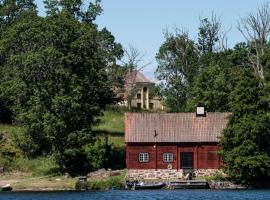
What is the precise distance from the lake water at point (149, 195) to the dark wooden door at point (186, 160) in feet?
28.9

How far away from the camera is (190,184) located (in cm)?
7394

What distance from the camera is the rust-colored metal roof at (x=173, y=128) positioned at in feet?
260

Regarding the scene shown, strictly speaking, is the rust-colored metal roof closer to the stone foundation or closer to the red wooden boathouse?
the red wooden boathouse

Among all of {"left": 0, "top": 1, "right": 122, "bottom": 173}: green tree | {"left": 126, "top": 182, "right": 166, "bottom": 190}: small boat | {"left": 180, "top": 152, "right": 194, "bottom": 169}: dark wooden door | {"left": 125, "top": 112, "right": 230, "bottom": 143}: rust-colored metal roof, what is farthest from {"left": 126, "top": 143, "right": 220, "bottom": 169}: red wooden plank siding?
{"left": 126, "top": 182, "right": 166, "bottom": 190}: small boat

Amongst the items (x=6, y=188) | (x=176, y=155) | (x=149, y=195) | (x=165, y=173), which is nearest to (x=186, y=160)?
(x=176, y=155)

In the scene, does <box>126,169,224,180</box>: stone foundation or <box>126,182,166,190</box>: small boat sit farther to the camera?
<box>126,169,224,180</box>: stone foundation

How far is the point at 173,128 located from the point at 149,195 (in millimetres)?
15277

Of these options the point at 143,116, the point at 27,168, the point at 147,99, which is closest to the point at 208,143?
the point at 143,116

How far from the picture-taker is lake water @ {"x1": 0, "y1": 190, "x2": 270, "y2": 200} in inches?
2469

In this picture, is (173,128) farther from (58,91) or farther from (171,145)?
(58,91)

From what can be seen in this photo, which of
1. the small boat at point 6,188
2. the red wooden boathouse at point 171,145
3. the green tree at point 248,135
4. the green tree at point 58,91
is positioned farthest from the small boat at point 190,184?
the small boat at point 6,188

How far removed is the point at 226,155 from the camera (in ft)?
241

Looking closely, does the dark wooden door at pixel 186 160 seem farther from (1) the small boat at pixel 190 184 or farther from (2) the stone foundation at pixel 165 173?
(1) the small boat at pixel 190 184

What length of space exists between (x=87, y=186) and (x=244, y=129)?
570 inches
